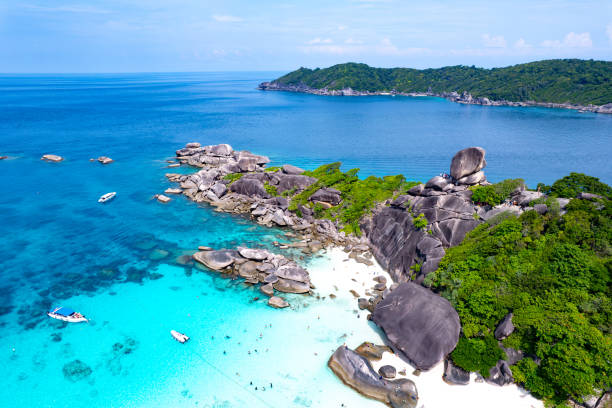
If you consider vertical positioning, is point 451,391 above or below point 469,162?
below

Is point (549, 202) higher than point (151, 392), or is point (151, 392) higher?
point (549, 202)

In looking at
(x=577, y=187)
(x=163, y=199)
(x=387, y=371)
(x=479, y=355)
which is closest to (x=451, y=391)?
(x=479, y=355)

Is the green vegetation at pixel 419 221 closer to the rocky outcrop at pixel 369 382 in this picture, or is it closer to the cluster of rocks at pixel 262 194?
the cluster of rocks at pixel 262 194

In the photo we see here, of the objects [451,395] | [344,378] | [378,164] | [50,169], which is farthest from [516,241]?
[50,169]

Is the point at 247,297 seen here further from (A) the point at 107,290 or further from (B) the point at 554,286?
(B) the point at 554,286

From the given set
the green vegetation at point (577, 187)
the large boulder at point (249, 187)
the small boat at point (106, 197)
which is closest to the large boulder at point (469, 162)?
the green vegetation at point (577, 187)

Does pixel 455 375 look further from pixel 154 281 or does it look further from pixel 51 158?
pixel 51 158

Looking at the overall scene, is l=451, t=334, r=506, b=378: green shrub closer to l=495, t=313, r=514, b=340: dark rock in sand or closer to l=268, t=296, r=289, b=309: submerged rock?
l=495, t=313, r=514, b=340: dark rock in sand
